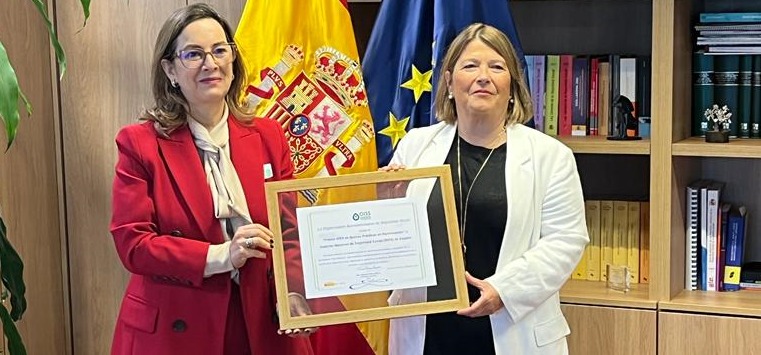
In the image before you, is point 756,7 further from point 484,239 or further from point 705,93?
point 484,239

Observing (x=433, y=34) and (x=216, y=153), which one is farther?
(x=433, y=34)

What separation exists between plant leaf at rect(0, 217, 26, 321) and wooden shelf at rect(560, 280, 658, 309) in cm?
156

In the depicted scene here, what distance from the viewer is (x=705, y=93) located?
2988mm

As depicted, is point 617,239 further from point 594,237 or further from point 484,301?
point 484,301

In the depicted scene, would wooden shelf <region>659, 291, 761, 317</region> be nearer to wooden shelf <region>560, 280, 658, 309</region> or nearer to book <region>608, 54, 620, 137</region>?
wooden shelf <region>560, 280, 658, 309</region>

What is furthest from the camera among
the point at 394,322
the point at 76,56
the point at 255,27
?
the point at 76,56

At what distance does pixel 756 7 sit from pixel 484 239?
1.22 meters

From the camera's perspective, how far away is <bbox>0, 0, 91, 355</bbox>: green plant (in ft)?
5.16

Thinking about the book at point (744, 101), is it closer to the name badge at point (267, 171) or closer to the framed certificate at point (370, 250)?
the framed certificate at point (370, 250)

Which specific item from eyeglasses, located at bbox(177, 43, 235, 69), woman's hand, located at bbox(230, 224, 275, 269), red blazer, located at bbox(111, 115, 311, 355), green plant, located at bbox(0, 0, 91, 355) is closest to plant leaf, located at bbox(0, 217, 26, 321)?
green plant, located at bbox(0, 0, 91, 355)

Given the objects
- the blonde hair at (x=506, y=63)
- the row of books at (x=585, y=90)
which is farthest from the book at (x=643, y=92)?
the blonde hair at (x=506, y=63)

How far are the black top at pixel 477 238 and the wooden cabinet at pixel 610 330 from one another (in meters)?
0.63

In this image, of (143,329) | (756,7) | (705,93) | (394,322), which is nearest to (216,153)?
(143,329)

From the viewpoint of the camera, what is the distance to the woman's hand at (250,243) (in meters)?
2.25
